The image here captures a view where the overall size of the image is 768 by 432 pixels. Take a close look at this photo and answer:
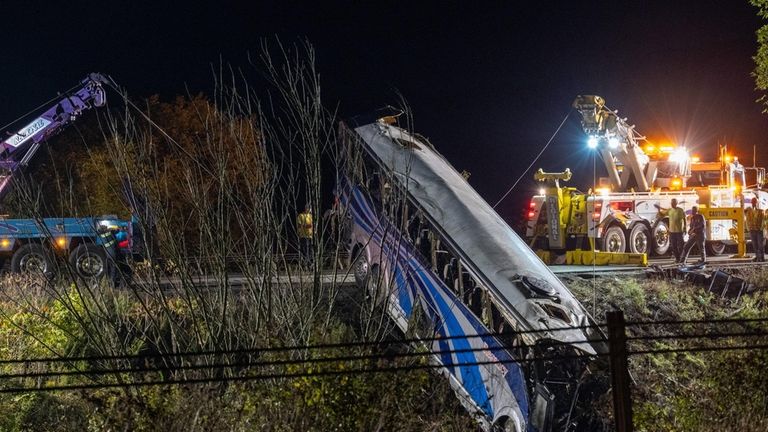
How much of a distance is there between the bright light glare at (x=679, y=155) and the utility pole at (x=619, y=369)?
18051mm

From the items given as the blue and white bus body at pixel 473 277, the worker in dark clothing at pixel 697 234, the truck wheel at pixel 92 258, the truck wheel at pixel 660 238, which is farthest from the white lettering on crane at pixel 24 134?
the worker in dark clothing at pixel 697 234

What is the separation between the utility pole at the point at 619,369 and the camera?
495 cm

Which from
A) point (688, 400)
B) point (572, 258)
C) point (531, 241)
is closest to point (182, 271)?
point (688, 400)

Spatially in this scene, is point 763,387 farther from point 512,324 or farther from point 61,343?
point 61,343

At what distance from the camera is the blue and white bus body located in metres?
7.92

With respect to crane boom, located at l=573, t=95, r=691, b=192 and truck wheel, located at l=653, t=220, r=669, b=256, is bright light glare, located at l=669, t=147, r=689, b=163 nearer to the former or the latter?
crane boom, located at l=573, t=95, r=691, b=192

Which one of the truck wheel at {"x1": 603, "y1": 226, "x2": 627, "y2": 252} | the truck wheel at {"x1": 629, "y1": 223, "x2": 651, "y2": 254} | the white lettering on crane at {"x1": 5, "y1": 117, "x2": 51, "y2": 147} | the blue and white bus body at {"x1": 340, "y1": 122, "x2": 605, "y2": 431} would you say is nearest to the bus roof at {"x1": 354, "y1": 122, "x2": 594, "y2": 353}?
the blue and white bus body at {"x1": 340, "y1": 122, "x2": 605, "y2": 431}

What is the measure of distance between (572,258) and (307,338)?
12.2 meters

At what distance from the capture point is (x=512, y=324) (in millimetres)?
8367

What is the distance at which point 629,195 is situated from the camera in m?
19.7

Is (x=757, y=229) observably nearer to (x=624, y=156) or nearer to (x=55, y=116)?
(x=624, y=156)

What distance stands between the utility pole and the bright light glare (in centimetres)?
1805

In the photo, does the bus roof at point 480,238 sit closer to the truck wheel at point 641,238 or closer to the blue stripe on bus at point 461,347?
the blue stripe on bus at point 461,347

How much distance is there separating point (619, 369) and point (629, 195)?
15.5 meters
